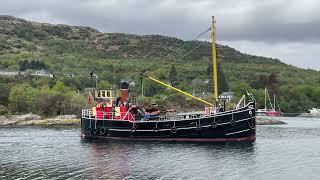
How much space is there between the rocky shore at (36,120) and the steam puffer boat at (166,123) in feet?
130

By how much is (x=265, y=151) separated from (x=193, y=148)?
777 cm

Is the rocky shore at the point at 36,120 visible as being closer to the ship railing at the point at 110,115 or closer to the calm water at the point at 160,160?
the ship railing at the point at 110,115

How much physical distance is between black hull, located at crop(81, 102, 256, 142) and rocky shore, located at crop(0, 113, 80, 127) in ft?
144

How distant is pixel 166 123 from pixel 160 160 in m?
15.3

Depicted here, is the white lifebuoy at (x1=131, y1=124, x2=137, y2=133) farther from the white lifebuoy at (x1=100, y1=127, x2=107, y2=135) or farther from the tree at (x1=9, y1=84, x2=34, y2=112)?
the tree at (x1=9, y1=84, x2=34, y2=112)

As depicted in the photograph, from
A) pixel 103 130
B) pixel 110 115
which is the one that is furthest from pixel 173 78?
pixel 103 130

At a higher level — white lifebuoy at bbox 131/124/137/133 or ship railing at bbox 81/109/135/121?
ship railing at bbox 81/109/135/121

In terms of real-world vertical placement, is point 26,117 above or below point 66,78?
below

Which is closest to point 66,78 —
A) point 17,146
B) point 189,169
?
point 17,146

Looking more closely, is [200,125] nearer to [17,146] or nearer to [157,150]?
[157,150]

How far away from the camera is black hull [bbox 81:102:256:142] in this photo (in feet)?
206

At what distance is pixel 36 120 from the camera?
116688 millimetres

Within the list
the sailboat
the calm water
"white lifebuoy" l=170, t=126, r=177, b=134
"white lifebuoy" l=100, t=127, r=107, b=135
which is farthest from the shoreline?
"white lifebuoy" l=170, t=126, r=177, b=134

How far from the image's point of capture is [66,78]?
560 ft
